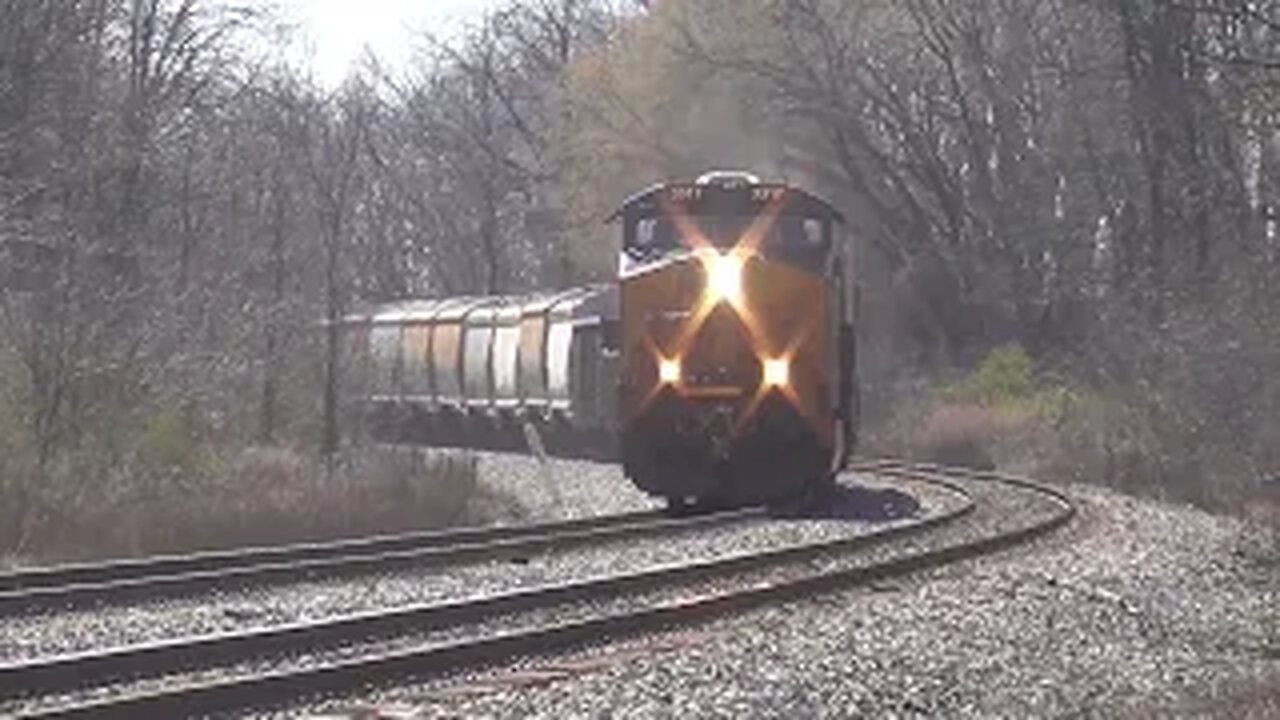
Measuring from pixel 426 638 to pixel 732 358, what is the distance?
1069 cm

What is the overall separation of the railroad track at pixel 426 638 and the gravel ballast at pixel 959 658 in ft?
0.89

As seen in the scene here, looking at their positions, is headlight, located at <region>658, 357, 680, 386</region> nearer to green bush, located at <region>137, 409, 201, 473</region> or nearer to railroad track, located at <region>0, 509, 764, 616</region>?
railroad track, located at <region>0, 509, 764, 616</region>

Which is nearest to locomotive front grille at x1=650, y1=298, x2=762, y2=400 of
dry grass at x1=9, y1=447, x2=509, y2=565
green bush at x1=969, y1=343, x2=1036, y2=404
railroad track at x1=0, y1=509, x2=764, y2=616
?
railroad track at x1=0, y1=509, x2=764, y2=616

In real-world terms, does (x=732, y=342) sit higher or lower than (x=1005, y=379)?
higher

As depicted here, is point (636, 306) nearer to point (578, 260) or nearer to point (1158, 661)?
point (1158, 661)

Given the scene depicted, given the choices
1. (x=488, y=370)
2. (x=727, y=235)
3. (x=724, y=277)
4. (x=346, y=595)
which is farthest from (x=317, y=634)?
(x=488, y=370)

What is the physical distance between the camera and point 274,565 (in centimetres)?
1669

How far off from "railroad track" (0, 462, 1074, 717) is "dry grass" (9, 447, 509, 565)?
22.0 feet

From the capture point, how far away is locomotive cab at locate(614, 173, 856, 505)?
885 inches

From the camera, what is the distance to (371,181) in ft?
294

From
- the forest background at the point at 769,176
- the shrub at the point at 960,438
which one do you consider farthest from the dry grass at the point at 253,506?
the shrub at the point at 960,438

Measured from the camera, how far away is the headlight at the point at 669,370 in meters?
22.5

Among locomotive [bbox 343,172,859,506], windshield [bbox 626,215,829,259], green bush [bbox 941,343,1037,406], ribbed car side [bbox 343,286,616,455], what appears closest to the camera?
locomotive [bbox 343,172,859,506]

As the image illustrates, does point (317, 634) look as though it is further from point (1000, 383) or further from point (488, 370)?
point (1000, 383)
